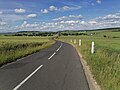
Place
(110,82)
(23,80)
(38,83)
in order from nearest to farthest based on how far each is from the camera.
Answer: (110,82) < (38,83) < (23,80)

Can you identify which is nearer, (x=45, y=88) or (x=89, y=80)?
(x=45, y=88)

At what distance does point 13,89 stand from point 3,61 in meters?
8.42

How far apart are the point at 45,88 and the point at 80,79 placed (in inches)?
93.4

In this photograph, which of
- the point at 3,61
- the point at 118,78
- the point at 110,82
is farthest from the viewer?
the point at 3,61

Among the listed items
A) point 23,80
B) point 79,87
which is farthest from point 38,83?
point 79,87

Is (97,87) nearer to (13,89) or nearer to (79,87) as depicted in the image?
(79,87)

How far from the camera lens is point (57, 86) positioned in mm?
8531

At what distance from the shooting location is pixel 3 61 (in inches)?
632

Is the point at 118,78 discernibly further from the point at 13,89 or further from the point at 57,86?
the point at 13,89

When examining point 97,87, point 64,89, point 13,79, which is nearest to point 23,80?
point 13,79

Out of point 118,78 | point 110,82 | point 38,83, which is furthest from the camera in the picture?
point 38,83

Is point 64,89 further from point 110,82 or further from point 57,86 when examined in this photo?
point 110,82

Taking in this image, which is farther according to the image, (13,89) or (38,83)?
(38,83)

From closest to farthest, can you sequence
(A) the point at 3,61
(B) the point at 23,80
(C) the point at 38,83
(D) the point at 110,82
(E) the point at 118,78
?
(D) the point at 110,82, (E) the point at 118,78, (C) the point at 38,83, (B) the point at 23,80, (A) the point at 3,61
